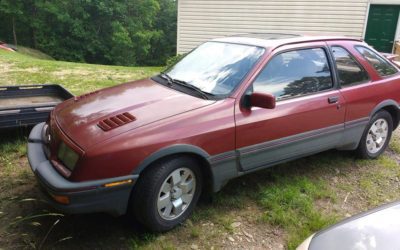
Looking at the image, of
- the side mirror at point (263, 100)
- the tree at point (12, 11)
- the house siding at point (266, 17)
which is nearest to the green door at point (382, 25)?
the house siding at point (266, 17)

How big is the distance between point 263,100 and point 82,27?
118 ft

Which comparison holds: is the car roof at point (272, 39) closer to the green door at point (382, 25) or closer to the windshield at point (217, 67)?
the windshield at point (217, 67)

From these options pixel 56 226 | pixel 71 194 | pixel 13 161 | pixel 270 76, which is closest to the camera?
pixel 71 194

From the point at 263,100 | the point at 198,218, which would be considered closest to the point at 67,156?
the point at 198,218

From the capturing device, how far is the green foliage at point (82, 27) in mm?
34375

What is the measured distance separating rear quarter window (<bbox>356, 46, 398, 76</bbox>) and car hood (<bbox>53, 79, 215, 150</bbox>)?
239 centimetres

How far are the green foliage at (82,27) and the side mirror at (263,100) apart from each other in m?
34.1

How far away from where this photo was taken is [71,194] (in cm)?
268

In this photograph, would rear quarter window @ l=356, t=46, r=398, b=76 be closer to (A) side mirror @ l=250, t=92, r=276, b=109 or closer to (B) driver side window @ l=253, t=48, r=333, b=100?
(B) driver side window @ l=253, t=48, r=333, b=100

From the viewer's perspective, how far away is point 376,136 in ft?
15.9

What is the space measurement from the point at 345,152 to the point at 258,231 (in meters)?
2.29

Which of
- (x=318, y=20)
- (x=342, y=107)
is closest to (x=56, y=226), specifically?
(x=342, y=107)

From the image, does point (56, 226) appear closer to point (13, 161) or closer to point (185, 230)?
point (185, 230)

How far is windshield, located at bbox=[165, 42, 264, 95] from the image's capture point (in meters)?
3.58
